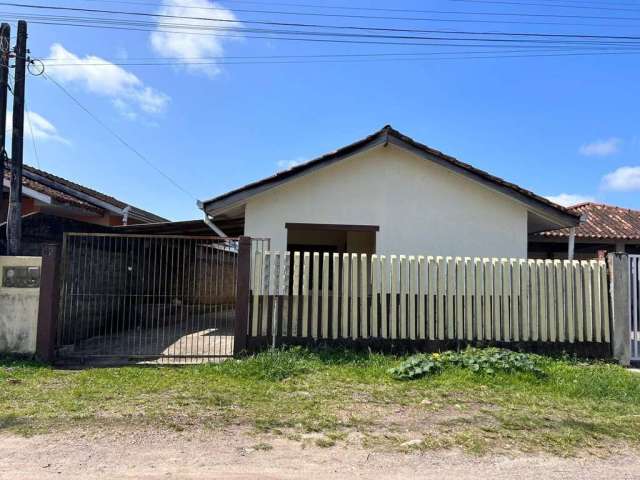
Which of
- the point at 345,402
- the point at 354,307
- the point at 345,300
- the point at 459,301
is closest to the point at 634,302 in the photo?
the point at 459,301

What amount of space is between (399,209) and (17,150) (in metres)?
6.99

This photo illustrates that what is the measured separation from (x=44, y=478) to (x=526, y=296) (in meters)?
6.73

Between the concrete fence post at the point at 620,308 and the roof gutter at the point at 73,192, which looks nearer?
the concrete fence post at the point at 620,308

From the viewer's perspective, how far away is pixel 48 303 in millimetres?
6828

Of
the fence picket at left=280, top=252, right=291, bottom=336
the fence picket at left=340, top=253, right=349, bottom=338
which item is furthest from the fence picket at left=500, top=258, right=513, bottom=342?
the fence picket at left=280, top=252, right=291, bottom=336

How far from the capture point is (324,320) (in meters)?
7.27

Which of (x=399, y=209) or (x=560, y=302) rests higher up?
(x=399, y=209)

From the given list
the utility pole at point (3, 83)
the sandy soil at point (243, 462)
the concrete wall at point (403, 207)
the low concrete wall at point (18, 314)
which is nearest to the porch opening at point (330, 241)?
the concrete wall at point (403, 207)

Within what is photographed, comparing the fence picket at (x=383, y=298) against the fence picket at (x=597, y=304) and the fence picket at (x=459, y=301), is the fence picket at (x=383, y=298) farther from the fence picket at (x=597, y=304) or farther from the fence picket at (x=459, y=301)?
the fence picket at (x=597, y=304)

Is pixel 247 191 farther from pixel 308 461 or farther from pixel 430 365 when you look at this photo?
pixel 308 461

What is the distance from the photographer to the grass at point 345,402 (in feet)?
13.8

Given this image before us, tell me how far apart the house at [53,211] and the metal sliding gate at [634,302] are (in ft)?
31.7

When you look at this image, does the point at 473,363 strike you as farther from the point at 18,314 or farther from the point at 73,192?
the point at 73,192

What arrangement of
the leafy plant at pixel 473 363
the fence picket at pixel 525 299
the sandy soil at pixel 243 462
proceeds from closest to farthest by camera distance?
the sandy soil at pixel 243 462 → the leafy plant at pixel 473 363 → the fence picket at pixel 525 299
